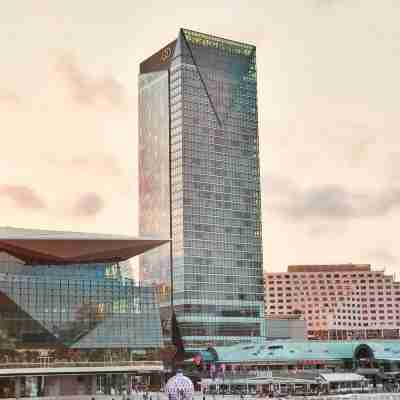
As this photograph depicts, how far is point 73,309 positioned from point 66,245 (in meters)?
8.21

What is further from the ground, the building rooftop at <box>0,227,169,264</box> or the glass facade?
the building rooftop at <box>0,227,169,264</box>

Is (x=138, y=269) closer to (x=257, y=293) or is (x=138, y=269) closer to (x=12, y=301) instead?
(x=257, y=293)

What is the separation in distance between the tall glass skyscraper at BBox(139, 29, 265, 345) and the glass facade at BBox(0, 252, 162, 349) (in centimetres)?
6695

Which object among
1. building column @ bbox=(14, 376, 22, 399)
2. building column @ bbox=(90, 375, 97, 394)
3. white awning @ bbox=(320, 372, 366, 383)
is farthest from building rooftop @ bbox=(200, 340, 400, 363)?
building column @ bbox=(14, 376, 22, 399)

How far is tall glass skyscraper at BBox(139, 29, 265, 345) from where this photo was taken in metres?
176

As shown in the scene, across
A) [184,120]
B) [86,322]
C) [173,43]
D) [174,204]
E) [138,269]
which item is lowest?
[86,322]

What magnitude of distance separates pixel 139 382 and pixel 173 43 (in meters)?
85.9

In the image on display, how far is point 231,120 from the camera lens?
183500 mm

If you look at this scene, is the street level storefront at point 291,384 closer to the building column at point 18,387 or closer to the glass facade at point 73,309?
the glass facade at point 73,309

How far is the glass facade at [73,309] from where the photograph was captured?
9769cm

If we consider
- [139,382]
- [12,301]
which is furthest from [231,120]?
[12,301]

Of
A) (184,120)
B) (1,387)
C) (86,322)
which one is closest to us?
(1,387)

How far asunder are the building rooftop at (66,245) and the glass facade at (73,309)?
4.01 feet

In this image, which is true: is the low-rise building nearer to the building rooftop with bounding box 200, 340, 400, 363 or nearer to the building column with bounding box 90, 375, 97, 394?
the building column with bounding box 90, 375, 97, 394
